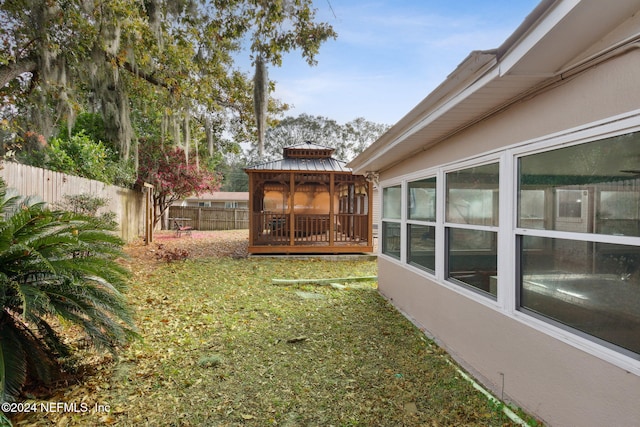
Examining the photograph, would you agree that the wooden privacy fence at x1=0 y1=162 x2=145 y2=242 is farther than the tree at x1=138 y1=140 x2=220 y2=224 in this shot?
No

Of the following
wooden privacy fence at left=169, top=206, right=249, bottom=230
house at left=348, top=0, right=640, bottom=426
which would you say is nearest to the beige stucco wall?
house at left=348, top=0, right=640, bottom=426

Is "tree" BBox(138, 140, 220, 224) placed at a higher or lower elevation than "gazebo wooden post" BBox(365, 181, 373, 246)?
higher

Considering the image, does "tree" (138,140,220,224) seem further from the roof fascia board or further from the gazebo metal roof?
the roof fascia board

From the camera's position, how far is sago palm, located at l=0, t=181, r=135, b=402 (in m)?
2.41

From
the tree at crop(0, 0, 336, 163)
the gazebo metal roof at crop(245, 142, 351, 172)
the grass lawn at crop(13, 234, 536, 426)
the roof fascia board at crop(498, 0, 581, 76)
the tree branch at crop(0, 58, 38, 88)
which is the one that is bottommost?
the grass lawn at crop(13, 234, 536, 426)

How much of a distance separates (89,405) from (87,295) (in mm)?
834

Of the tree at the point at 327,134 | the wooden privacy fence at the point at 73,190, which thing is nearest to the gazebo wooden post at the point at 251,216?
the wooden privacy fence at the point at 73,190

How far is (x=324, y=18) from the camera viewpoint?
630 centimetres

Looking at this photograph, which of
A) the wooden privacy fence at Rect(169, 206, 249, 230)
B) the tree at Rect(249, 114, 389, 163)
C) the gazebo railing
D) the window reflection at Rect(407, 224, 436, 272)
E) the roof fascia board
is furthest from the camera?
the tree at Rect(249, 114, 389, 163)

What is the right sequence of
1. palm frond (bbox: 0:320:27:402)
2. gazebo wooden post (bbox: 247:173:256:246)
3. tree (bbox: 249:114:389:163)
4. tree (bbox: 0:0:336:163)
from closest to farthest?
palm frond (bbox: 0:320:27:402) → tree (bbox: 0:0:336:163) → gazebo wooden post (bbox: 247:173:256:246) → tree (bbox: 249:114:389:163)

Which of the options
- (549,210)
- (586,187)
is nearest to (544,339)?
(549,210)

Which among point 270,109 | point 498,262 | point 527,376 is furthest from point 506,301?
point 270,109

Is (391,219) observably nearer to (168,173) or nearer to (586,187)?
(586,187)

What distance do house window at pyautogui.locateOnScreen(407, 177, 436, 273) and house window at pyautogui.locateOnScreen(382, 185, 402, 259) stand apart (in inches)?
17.6
